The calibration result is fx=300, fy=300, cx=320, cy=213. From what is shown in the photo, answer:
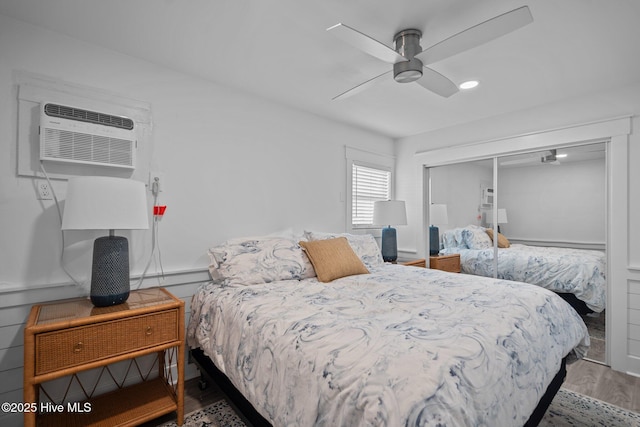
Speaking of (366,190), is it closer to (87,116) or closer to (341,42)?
(341,42)

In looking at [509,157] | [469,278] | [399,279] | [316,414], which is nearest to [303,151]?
[399,279]

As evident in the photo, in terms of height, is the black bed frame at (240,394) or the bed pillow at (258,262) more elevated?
the bed pillow at (258,262)

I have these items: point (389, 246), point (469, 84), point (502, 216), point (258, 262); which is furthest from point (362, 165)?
point (258, 262)

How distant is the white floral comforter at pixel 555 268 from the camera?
2732 millimetres

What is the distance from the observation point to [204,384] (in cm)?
225

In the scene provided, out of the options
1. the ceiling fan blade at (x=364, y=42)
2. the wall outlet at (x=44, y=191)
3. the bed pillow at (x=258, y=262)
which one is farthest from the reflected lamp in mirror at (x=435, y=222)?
the wall outlet at (x=44, y=191)

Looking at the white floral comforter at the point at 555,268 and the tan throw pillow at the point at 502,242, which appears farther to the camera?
the tan throw pillow at the point at 502,242

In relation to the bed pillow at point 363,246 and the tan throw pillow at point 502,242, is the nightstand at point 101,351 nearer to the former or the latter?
the bed pillow at point 363,246

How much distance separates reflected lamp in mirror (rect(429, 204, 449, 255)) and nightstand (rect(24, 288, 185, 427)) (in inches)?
124

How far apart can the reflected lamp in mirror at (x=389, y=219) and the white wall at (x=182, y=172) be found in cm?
45

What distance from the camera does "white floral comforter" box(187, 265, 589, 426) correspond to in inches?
38.1

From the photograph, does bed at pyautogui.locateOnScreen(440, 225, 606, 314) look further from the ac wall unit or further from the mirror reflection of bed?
the ac wall unit

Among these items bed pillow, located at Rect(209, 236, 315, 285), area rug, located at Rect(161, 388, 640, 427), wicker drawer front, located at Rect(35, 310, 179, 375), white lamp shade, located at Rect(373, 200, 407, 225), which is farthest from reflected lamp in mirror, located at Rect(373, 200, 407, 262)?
wicker drawer front, located at Rect(35, 310, 179, 375)

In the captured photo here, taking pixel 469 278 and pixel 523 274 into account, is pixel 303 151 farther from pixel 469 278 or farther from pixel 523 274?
pixel 523 274
